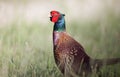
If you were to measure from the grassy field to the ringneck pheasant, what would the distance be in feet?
0.12

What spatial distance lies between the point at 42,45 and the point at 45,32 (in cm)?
10

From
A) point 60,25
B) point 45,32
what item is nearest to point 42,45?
point 45,32

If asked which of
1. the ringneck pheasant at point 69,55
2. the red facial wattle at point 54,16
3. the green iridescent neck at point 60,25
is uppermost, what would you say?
the red facial wattle at point 54,16

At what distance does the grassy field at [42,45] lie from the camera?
9.48ft

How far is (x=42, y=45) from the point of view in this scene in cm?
304

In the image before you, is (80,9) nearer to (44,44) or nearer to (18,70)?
(44,44)

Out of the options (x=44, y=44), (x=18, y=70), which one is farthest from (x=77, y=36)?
(x=18, y=70)

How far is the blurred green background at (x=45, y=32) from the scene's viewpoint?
290 centimetres

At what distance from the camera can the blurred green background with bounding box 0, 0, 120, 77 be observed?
9.51 feet

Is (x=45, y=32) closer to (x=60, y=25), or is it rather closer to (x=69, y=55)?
(x=60, y=25)

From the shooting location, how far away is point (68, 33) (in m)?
2.96

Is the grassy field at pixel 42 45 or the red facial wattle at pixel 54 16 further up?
the red facial wattle at pixel 54 16

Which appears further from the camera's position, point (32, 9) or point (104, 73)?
point (32, 9)

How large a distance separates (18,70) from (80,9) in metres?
0.62
